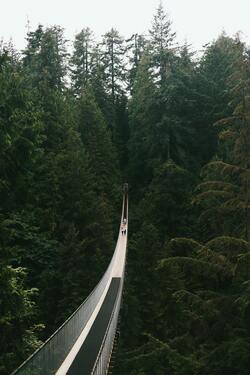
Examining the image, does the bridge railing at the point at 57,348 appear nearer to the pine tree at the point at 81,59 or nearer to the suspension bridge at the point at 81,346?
the suspension bridge at the point at 81,346

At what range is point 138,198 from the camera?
172 feet

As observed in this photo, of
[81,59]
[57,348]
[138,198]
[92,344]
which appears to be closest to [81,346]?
[92,344]

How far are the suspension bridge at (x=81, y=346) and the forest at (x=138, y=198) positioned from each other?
6.08 ft

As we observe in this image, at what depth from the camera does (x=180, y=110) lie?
5047 centimetres

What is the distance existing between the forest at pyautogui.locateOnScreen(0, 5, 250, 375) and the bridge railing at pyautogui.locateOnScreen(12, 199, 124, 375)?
180 centimetres

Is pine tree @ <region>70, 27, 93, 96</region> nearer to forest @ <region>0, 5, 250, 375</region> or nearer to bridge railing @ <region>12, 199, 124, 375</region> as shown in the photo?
forest @ <region>0, 5, 250, 375</region>

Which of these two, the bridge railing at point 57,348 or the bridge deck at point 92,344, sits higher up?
the bridge railing at point 57,348

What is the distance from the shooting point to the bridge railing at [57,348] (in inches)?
357

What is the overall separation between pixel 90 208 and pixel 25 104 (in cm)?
1334

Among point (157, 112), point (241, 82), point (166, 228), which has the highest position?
point (157, 112)

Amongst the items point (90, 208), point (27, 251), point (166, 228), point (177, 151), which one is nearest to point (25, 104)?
point (27, 251)

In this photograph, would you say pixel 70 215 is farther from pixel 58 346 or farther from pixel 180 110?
pixel 58 346

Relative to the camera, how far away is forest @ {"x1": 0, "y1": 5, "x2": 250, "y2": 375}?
16547mm

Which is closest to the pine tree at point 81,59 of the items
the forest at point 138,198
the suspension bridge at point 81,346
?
the forest at point 138,198
